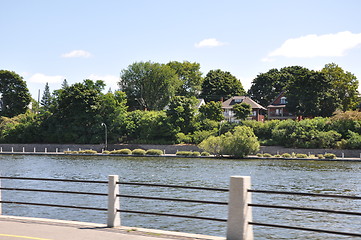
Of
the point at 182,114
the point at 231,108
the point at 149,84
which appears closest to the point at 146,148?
the point at 182,114

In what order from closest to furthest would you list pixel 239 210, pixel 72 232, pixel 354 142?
pixel 239 210 → pixel 72 232 → pixel 354 142

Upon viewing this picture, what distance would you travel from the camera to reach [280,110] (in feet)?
346

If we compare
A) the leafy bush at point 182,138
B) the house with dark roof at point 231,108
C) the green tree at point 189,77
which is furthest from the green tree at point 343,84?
the green tree at point 189,77

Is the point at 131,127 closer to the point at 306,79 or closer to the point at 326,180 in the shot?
the point at 306,79

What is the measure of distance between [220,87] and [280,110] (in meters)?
21.4

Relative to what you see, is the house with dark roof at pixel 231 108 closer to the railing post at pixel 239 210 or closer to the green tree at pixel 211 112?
the green tree at pixel 211 112

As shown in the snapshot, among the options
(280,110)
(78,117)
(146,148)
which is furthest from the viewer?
(280,110)

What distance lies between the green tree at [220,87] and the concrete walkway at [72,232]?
364ft

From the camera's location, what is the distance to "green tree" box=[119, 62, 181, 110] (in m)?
117

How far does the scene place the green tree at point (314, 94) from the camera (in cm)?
8994

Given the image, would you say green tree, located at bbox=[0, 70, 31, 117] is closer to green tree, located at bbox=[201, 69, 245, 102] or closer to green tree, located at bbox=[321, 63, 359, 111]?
green tree, located at bbox=[201, 69, 245, 102]

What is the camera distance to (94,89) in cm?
9888

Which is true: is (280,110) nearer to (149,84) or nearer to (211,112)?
(211,112)

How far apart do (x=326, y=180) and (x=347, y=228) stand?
2098 cm
